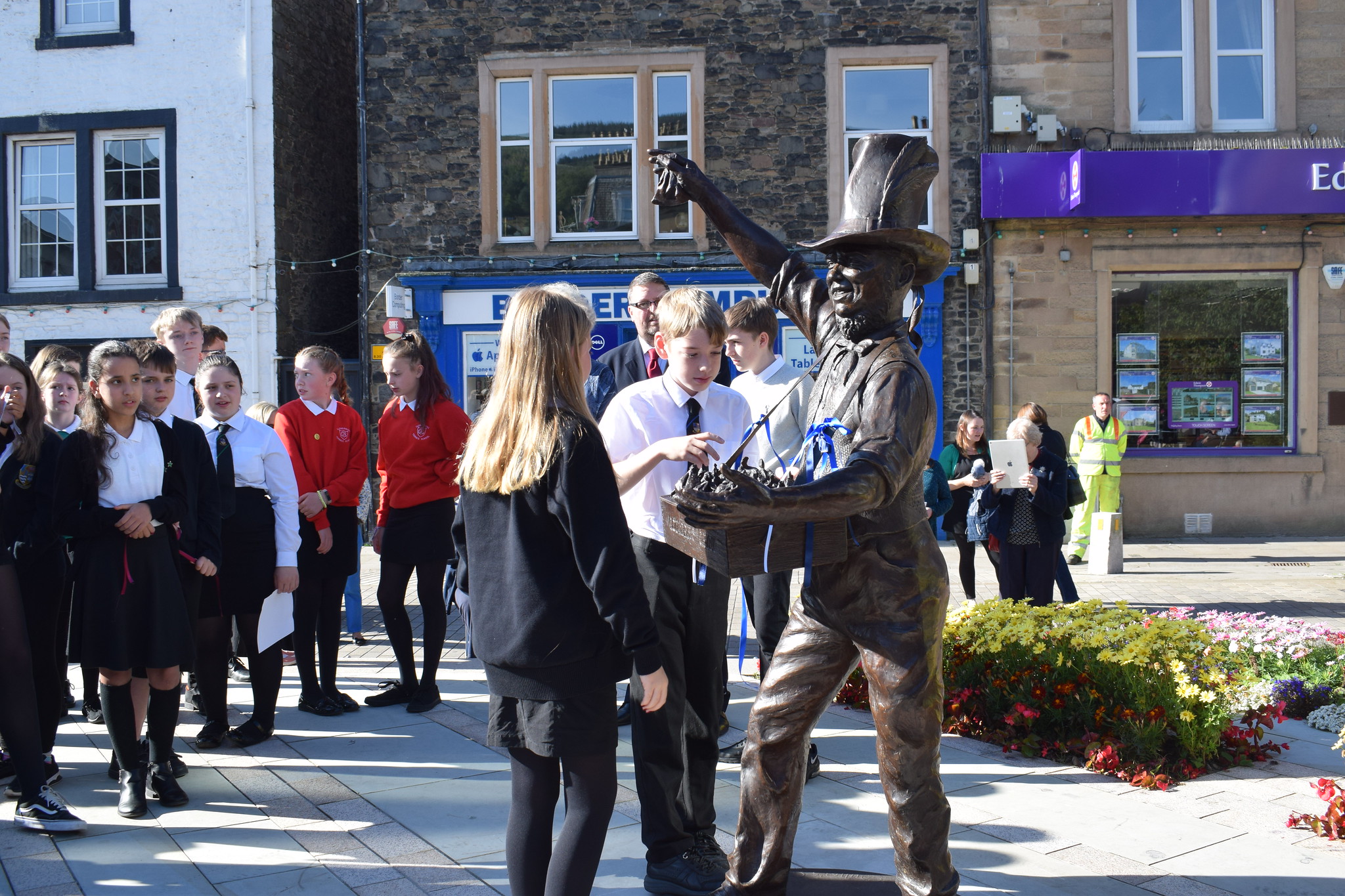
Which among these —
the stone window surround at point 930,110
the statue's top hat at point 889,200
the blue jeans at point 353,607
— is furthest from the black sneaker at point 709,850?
the stone window surround at point 930,110

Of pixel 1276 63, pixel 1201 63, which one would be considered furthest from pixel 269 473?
pixel 1276 63

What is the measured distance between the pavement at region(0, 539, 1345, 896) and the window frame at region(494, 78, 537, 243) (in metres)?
9.66

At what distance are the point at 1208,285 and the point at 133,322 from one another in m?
14.1

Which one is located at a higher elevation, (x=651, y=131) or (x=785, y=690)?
(x=651, y=131)

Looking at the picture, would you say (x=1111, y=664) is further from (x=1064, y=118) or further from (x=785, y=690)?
(x=1064, y=118)

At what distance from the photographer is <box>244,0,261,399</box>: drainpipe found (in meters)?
14.4

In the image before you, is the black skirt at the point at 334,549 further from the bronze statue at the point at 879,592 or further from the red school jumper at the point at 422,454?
the bronze statue at the point at 879,592

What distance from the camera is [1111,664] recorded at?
15.9ft

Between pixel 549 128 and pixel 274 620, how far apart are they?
10.5 metres

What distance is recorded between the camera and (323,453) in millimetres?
6098

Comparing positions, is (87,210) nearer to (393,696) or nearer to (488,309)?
(488,309)

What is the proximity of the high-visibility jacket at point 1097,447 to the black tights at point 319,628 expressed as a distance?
29.1ft

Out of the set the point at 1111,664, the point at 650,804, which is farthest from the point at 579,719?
the point at 1111,664

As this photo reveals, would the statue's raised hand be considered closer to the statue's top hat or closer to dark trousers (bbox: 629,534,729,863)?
the statue's top hat
